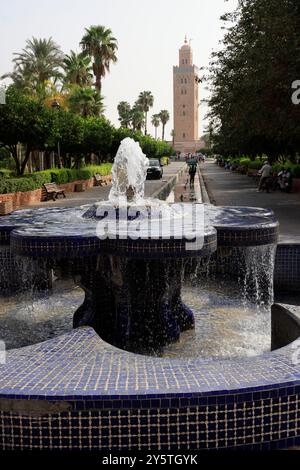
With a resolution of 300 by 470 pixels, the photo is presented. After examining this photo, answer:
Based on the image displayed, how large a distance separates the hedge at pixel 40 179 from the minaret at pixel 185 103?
336 ft

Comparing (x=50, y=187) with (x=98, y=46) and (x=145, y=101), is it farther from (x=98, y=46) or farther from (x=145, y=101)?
(x=145, y=101)

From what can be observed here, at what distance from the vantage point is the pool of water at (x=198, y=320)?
5.63 metres

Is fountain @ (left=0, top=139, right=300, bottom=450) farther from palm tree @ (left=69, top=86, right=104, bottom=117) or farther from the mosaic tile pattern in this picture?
palm tree @ (left=69, top=86, right=104, bottom=117)

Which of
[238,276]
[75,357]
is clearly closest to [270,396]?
[75,357]

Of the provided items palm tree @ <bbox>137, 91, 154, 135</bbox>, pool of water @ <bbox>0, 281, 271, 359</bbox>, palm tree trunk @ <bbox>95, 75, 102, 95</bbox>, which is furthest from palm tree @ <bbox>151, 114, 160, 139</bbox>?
pool of water @ <bbox>0, 281, 271, 359</bbox>

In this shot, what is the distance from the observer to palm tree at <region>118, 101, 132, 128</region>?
263ft

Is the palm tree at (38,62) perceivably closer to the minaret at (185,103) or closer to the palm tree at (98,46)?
the palm tree at (98,46)

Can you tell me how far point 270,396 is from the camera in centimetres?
324

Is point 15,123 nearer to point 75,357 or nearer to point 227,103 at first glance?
point 227,103

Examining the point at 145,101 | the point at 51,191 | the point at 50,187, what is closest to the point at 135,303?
the point at 51,191

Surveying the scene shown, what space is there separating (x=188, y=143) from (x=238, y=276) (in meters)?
128

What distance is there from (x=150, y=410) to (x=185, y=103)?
436ft

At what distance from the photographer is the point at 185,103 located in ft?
432

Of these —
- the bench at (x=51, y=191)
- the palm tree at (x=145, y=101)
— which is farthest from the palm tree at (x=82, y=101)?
the palm tree at (x=145, y=101)
